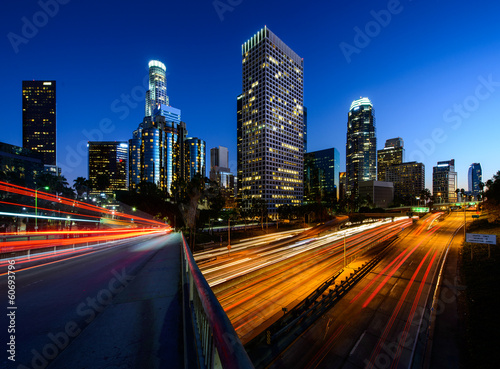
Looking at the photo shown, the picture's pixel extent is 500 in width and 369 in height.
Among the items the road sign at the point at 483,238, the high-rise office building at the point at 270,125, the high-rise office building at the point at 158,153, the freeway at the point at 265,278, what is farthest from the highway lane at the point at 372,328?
the high-rise office building at the point at 158,153

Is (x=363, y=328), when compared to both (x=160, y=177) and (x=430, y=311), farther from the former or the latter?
(x=160, y=177)

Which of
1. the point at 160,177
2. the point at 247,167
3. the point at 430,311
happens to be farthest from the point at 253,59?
the point at 430,311

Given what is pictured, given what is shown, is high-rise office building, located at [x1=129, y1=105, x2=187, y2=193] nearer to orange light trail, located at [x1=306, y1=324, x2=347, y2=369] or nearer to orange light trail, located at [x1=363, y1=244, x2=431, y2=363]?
orange light trail, located at [x1=363, y1=244, x2=431, y2=363]

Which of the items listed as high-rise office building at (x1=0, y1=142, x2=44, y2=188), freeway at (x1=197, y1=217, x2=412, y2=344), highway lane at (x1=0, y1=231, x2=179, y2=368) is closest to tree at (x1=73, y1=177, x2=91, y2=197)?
high-rise office building at (x1=0, y1=142, x2=44, y2=188)

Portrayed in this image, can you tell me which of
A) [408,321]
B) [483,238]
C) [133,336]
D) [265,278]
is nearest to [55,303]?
[133,336]

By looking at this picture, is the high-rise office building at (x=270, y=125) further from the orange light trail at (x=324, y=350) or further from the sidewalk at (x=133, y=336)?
the sidewalk at (x=133, y=336)

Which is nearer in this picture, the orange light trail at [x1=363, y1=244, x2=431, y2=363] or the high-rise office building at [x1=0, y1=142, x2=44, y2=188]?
the orange light trail at [x1=363, y1=244, x2=431, y2=363]
